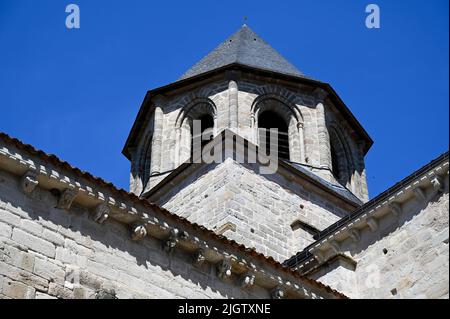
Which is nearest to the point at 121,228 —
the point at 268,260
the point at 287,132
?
the point at 268,260

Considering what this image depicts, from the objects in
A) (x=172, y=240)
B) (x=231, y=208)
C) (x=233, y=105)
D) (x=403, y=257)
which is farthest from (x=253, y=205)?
(x=172, y=240)

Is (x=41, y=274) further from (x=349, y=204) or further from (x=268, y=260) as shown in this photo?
(x=349, y=204)

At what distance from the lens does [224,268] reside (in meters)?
9.91

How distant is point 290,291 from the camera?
10.5 meters

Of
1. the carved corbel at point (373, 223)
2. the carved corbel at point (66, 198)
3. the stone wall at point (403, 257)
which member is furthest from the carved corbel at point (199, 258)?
the carved corbel at point (373, 223)

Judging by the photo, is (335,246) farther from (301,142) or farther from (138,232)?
(301,142)

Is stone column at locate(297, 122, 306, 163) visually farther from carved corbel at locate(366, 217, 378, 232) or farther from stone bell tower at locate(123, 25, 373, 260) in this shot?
carved corbel at locate(366, 217, 378, 232)

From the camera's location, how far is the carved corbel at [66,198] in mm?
9086

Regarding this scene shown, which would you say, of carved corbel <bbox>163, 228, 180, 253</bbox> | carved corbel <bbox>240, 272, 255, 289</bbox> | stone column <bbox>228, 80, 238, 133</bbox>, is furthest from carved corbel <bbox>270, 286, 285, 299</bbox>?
stone column <bbox>228, 80, 238, 133</bbox>

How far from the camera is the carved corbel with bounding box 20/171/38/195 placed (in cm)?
890

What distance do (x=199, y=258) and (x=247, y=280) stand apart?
0.68 metres
